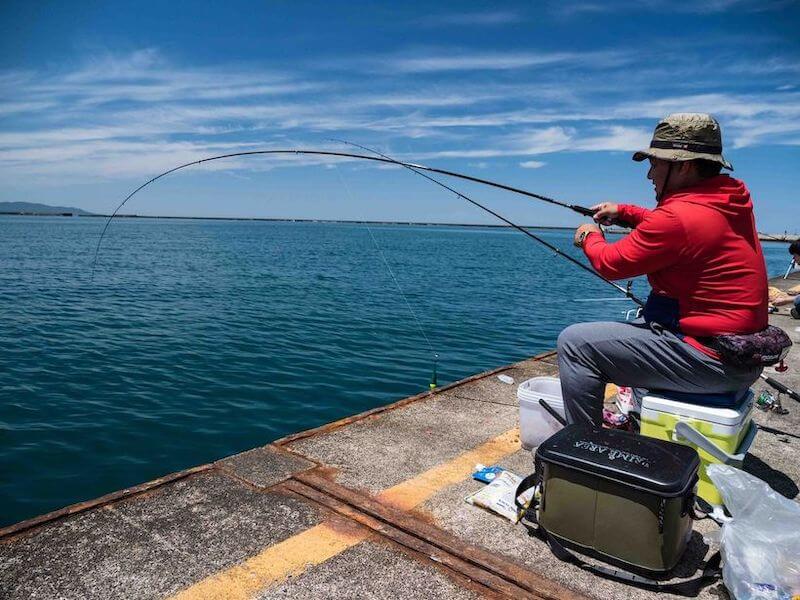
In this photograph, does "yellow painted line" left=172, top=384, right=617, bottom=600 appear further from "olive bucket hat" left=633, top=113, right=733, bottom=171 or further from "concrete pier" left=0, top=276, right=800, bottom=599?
"olive bucket hat" left=633, top=113, right=733, bottom=171

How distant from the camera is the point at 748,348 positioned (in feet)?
9.48

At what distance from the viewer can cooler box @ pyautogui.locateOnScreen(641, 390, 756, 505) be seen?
3080 millimetres

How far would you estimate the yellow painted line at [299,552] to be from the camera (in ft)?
8.16

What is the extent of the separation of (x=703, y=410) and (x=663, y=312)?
1.87 feet

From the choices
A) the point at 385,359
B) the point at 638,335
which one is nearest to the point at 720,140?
the point at 638,335

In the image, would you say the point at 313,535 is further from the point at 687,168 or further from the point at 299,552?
the point at 687,168

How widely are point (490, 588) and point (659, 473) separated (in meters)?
0.91

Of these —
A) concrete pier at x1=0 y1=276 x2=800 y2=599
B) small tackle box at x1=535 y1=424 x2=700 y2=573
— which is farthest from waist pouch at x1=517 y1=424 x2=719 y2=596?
concrete pier at x1=0 y1=276 x2=800 y2=599

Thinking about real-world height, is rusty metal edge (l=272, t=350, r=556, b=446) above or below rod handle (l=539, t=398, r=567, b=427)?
below

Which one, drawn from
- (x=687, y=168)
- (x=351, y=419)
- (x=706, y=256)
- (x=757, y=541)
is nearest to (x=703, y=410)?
(x=757, y=541)

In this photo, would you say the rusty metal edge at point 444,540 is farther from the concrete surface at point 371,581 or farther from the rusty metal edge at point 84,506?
the rusty metal edge at point 84,506

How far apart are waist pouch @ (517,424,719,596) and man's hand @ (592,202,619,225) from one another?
1473mm

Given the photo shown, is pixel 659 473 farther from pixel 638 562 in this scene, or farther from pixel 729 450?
pixel 729 450

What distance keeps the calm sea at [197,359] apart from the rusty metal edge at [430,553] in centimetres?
389
